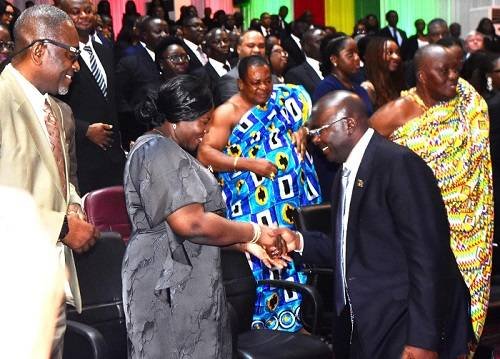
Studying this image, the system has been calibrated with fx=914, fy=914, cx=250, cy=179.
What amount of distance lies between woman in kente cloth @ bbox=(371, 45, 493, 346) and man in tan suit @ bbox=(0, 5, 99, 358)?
6.65 feet

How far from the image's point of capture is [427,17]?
20.1m

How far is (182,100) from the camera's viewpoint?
321 cm

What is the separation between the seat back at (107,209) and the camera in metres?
4.68

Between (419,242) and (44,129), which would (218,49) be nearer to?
(44,129)

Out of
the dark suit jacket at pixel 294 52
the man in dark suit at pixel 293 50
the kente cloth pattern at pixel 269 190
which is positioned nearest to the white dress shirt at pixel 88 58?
the kente cloth pattern at pixel 269 190

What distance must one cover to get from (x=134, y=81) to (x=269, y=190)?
71.1 inches

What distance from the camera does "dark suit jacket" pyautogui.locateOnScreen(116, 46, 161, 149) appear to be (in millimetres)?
6777

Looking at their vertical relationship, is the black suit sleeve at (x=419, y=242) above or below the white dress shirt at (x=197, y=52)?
below

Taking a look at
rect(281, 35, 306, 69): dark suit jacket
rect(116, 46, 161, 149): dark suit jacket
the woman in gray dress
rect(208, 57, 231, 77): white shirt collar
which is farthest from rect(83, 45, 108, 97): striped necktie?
rect(281, 35, 306, 69): dark suit jacket

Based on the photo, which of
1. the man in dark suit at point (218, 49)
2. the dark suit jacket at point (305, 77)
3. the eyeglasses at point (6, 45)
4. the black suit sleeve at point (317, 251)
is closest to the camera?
the black suit sleeve at point (317, 251)

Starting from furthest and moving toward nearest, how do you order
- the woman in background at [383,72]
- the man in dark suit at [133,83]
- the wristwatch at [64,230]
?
the woman in background at [383,72] → the man in dark suit at [133,83] → the wristwatch at [64,230]

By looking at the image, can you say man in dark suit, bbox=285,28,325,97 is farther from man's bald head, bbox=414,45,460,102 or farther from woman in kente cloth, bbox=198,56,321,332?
man's bald head, bbox=414,45,460,102

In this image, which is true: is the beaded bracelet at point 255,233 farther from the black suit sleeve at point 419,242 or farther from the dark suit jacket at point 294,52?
the dark suit jacket at point 294,52

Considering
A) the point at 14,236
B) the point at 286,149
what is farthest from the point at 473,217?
the point at 14,236
